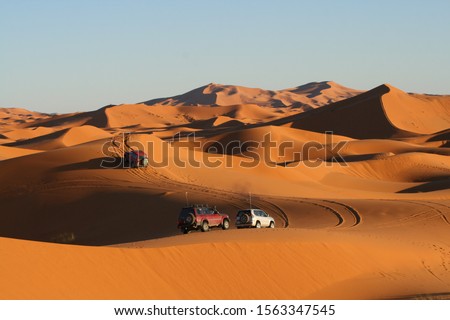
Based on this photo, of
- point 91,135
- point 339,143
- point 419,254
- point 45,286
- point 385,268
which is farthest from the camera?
point 91,135

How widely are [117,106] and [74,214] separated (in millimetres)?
125686

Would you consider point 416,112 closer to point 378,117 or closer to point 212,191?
point 378,117

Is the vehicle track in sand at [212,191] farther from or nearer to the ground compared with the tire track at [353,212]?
farther from the ground

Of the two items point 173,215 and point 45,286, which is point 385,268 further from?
point 173,215

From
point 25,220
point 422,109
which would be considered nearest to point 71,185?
point 25,220

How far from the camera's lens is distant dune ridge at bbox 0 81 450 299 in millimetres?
15883

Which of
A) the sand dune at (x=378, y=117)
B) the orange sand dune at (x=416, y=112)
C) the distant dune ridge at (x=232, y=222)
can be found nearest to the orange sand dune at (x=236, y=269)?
the distant dune ridge at (x=232, y=222)

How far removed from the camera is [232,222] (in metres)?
30.9

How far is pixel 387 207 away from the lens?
33.6 meters

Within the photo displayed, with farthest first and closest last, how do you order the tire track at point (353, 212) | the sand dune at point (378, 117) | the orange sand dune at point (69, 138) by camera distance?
the sand dune at point (378, 117) → the orange sand dune at point (69, 138) → the tire track at point (353, 212)

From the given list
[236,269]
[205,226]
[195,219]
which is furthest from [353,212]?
[236,269]

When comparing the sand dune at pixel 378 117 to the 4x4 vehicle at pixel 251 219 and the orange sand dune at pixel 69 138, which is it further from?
the 4x4 vehicle at pixel 251 219

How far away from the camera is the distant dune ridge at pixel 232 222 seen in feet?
52.1

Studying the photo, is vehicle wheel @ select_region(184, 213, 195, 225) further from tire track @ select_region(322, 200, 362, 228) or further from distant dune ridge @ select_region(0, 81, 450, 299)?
tire track @ select_region(322, 200, 362, 228)
